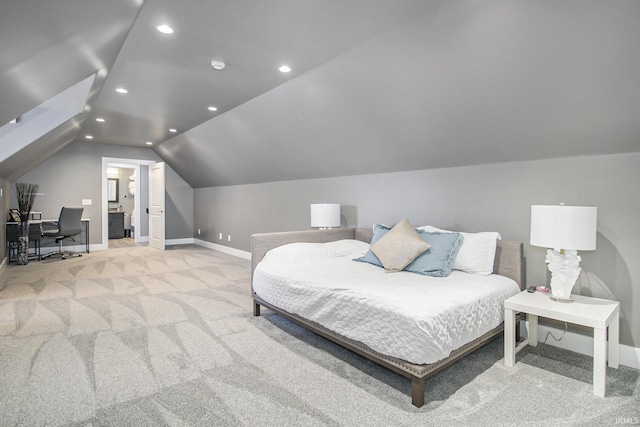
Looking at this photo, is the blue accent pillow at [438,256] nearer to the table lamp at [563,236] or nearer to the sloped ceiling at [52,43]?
the table lamp at [563,236]

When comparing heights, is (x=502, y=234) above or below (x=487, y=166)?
below

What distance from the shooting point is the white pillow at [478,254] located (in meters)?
2.69

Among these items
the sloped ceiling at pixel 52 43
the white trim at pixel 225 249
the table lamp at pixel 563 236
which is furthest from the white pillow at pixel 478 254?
the white trim at pixel 225 249

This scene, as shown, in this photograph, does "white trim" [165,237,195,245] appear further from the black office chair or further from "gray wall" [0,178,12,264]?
"gray wall" [0,178,12,264]

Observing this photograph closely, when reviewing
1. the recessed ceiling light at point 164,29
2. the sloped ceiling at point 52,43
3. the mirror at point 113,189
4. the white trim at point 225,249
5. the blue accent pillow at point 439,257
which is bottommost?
the white trim at point 225,249

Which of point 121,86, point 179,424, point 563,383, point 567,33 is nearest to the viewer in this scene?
point 179,424

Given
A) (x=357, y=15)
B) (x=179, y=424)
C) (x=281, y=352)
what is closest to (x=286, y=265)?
(x=281, y=352)

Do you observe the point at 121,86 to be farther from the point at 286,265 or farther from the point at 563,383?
the point at 563,383

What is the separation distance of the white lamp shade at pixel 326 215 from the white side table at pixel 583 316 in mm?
2153

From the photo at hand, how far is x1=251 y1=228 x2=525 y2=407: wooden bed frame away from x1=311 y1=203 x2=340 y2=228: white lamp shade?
0.20 m

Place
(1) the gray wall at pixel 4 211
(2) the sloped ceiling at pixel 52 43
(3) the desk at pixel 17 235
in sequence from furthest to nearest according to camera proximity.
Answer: (3) the desk at pixel 17 235
(1) the gray wall at pixel 4 211
(2) the sloped ceiling at pixel 52 43

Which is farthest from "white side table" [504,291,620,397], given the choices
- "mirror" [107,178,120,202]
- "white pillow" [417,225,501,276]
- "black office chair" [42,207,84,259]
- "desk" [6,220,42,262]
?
"mirror" [107,178,120,202]

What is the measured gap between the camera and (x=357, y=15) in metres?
2.10

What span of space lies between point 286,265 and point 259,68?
5.90ft
